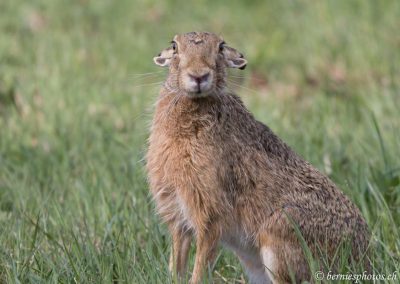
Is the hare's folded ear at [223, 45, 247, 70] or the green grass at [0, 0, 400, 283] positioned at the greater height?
the hare's folded ear at [223, 45, 247, 70]

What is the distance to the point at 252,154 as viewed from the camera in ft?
15.3

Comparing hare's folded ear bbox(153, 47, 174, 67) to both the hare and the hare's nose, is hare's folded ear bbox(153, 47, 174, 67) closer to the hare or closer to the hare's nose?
the hare

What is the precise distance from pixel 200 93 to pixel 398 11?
17.7 ft

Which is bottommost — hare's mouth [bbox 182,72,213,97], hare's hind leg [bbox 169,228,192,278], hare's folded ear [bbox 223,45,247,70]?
hare's hind leg [bbox 169,228,192,278]

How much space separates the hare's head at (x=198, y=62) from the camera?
172 inches

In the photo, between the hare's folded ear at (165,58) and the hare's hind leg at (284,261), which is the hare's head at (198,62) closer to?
the hare's folded ear at (165,58)

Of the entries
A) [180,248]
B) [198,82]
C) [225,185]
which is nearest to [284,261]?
[225,185]

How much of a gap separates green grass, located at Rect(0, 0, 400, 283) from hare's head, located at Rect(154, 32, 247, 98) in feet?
2.55

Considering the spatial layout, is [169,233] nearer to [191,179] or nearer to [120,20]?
[191,179]

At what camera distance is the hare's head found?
4359mm

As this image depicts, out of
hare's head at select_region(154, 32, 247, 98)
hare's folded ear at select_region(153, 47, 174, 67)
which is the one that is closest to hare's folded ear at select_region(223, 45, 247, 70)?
hare's head at select_region(154, 32, 247, 98)

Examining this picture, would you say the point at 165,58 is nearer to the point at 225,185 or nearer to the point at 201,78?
the point at 201,78

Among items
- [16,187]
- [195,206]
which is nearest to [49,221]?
[16,187]

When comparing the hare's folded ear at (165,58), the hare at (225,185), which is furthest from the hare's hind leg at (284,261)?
the hare's folded ear at (165,58)
